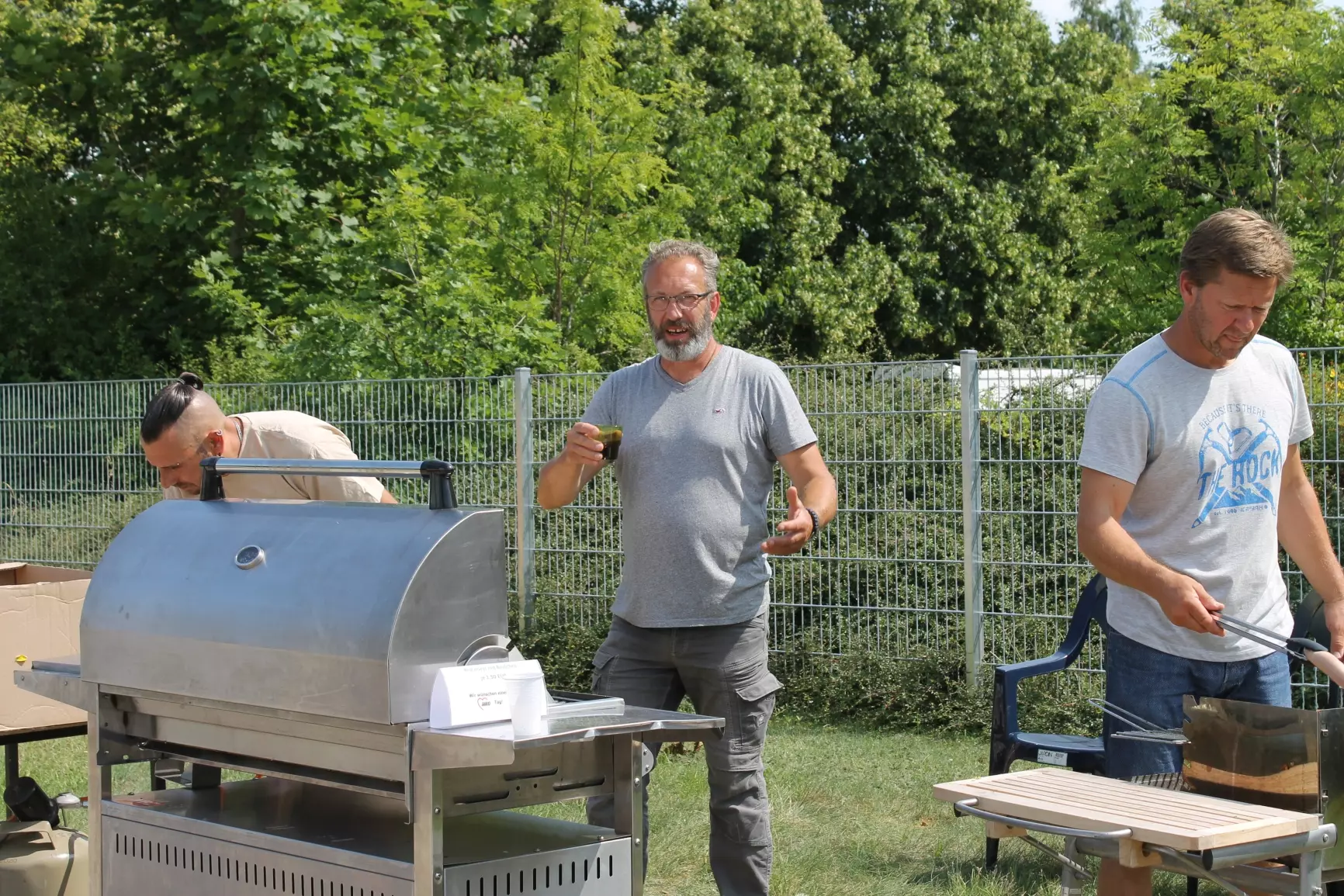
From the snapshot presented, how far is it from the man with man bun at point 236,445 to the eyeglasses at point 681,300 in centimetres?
92

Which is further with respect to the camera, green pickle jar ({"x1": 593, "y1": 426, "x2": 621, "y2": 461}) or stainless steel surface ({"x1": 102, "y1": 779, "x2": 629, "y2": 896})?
green pickle jar ({"x1": 593, "y1": 426, "x2": 621, "y2": 461})

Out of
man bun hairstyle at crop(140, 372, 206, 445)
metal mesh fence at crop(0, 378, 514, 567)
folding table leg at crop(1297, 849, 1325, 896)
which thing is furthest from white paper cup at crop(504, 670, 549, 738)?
metal mesh fence at crop(0, 378, 514, 567)

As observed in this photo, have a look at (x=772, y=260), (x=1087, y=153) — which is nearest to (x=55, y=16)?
(x=772, y=260)

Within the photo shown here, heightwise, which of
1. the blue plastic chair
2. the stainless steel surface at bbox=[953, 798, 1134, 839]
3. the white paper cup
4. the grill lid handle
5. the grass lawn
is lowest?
the grass lawn

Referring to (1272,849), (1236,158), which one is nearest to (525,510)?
(1272,849)

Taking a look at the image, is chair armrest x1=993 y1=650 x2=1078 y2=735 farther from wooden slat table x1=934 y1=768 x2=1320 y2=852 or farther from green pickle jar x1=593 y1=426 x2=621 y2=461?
wooden slat table x1=934 y1=768 x2=1320 y2=852

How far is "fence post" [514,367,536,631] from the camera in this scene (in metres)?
8.77

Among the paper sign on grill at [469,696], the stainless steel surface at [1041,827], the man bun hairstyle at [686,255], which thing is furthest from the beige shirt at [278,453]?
the stainless steel surface at [1041,827]

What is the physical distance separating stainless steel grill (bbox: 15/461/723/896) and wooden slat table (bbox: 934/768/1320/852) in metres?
0.59

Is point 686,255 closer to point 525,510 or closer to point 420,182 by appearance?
point 525,510

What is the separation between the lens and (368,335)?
1085cm

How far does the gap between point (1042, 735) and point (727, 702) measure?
1.97m

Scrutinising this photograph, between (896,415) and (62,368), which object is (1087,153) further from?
(896,415)

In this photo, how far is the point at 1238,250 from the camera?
306 centimetres
